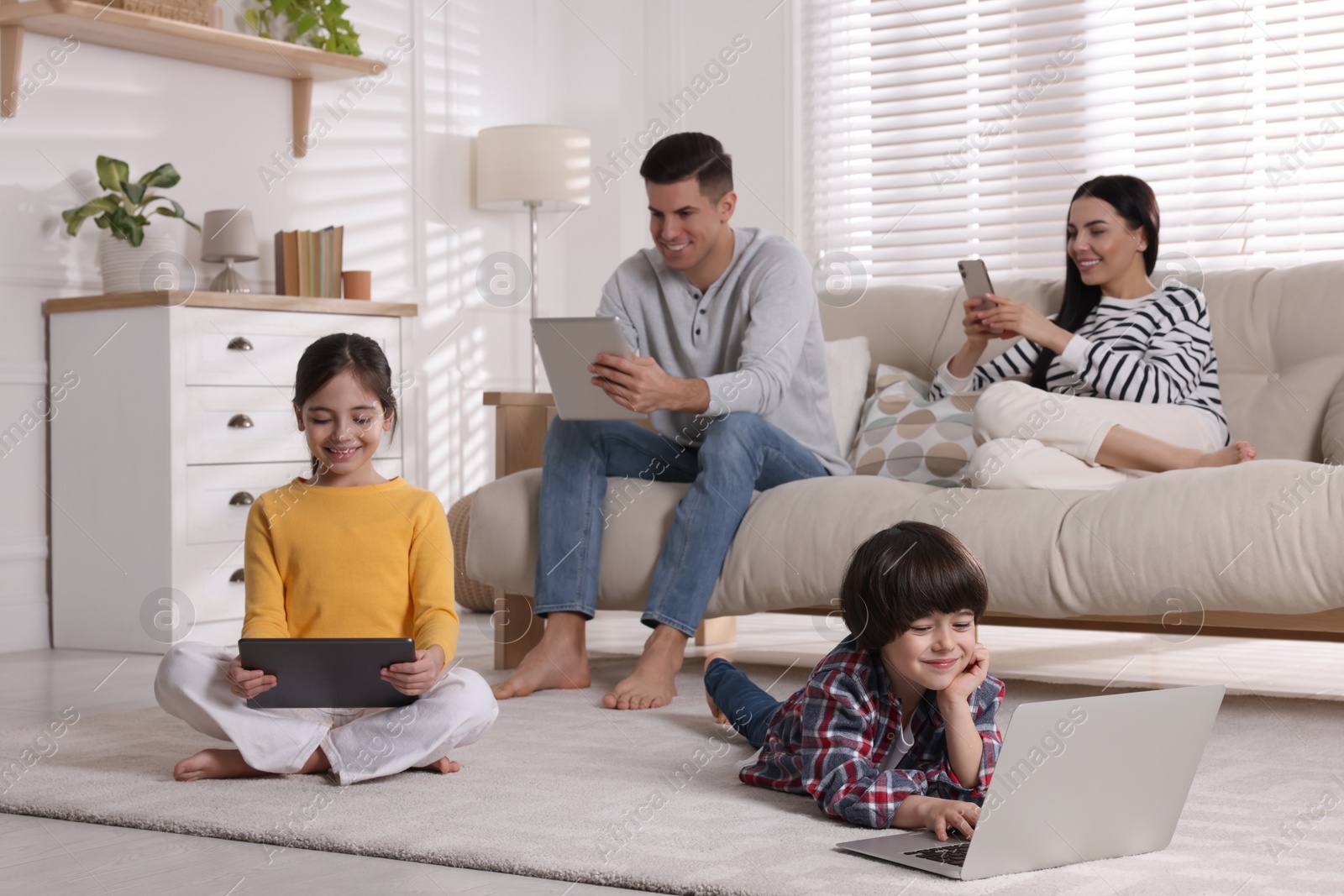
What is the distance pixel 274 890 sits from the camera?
126cm

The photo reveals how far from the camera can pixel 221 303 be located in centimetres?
317

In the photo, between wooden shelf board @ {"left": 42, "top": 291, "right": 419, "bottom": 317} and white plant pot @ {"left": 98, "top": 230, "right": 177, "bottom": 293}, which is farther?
white plant pot @ {"left": 98, "top": 230, "right": 177, "bottom": 293}

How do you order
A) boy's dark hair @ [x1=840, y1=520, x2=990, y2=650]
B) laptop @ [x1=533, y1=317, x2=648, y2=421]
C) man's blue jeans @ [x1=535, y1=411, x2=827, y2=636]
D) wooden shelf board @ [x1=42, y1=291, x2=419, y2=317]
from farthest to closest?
wooden shelf board @ [x1=42, y1=291, x2=419, y2=317], man's blue jeans @ [x1=535, y1=411, x2=827, y2=636], laptop @ [x1=533, y1=317, x2=648, y2=421], boy's dark hair @ [x1=840, y1=520, x2=990, y2=650]

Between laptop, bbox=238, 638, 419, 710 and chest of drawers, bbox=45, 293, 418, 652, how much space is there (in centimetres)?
163

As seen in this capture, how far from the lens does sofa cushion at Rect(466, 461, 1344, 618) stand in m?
1.95

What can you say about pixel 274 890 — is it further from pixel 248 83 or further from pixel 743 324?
pixel 248 83

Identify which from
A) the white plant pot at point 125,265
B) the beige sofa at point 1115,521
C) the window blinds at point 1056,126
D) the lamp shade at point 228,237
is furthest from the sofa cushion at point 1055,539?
the window blinds at point 1056,126

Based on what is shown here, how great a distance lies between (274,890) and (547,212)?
365 centimetres

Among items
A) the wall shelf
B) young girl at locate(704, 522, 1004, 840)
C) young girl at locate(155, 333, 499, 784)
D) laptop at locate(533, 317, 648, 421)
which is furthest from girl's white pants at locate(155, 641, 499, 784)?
the wall shelf

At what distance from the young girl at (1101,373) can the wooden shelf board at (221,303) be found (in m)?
1.51

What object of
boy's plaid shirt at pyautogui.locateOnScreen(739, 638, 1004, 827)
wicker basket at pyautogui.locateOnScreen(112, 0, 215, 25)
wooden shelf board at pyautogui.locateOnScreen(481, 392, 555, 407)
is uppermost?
wicker basket at pyautogui.locateOnScreen(112, 0, 215, 25)

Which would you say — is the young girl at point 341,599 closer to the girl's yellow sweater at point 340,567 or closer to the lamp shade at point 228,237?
the girl's yellow sweater at point 340,567

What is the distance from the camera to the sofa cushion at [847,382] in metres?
2.83

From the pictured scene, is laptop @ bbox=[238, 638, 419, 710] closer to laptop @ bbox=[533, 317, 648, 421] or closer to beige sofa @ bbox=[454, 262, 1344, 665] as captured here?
laptop @ bbox=[533, 317, 648, 421]
